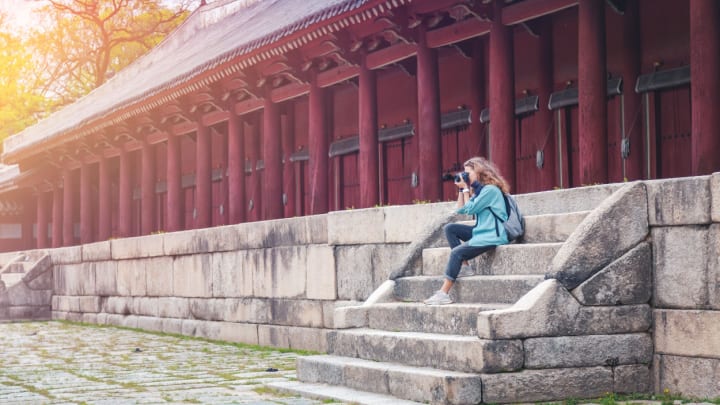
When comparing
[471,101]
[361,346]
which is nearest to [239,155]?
[471,101]

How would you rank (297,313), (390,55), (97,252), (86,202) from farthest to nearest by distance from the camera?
(86,202) < (97,252) < (390,55) < (297,313)

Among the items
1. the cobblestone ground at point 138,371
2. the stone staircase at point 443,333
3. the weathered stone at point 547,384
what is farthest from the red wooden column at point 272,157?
the weathered stone at point 547,384

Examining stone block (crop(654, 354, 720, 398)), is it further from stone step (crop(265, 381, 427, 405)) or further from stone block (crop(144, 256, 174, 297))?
stone block (crop(144, 256, 174, 297))

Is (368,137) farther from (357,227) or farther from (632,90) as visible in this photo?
(632,90)

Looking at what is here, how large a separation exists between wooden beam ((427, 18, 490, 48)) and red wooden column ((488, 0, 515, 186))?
46 cm

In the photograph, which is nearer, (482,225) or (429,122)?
(482,225)

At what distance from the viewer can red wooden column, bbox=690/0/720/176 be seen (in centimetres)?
882

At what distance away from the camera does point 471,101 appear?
47.2ft

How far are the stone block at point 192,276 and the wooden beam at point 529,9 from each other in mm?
5770

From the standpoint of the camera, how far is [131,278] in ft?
59.9

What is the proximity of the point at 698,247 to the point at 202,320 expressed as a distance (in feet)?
31.2

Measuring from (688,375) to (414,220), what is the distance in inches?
139

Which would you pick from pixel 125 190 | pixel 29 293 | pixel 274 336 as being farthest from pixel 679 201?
pixel 29 293

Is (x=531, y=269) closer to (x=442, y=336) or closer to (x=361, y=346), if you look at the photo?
(x=442, y=336)
